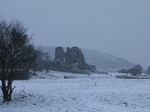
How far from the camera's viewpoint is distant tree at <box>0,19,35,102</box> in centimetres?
2133

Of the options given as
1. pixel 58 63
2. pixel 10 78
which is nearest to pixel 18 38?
pixel 10 78

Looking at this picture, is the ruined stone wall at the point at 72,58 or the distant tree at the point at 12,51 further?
the ruined stone wall at the point at 72,58

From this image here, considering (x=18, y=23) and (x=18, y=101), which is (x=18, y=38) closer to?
(x=18, y=23)

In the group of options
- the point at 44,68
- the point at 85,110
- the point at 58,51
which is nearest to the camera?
the point at 85,110

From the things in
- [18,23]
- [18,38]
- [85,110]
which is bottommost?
[85,110]

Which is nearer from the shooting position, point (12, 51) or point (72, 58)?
point (12, 51)

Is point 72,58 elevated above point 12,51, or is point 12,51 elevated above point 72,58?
point 72,58

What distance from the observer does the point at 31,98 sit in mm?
23719

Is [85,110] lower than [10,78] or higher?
lower

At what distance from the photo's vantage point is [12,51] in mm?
21766

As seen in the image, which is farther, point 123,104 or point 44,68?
point 44,68

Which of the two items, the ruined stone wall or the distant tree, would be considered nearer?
the distant tree

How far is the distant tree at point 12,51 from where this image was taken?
70.0 feet

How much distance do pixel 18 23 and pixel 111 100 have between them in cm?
1055
